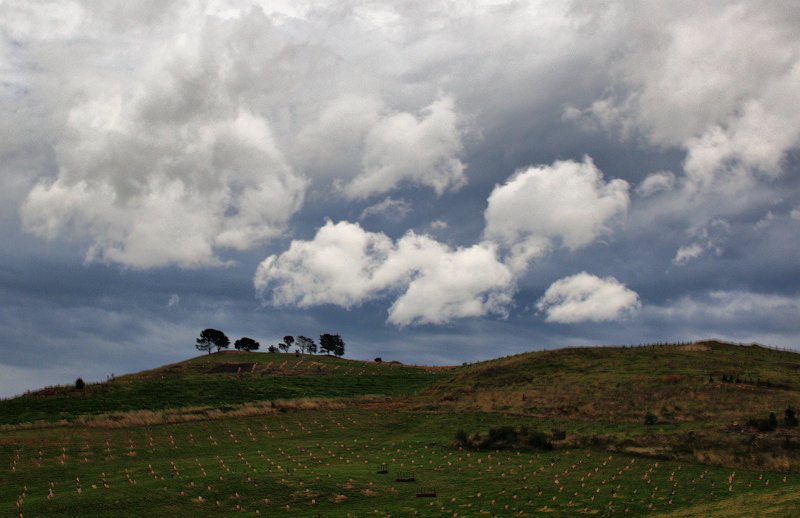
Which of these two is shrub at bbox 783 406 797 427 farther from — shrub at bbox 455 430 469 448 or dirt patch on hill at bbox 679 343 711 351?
dirt patch on hill at bbox 679 343 711 351

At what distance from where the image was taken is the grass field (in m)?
35.8

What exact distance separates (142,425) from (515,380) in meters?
47.3

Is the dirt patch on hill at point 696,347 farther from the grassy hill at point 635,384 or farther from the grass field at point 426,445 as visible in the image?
the grass field at point 426,445

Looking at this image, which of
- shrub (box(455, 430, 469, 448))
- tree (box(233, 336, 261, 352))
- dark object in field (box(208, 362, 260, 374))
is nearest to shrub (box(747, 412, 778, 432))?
shrub (box(455, 430, 469, 448))

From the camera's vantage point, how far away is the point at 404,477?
41781 mm

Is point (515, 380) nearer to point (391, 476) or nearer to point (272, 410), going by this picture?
point (272, 410)

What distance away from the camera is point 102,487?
4031 centimetres

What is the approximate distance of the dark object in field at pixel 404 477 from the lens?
40875 millimetres

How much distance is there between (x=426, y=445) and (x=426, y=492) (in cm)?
1665

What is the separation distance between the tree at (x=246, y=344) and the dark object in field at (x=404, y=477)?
14081 cm

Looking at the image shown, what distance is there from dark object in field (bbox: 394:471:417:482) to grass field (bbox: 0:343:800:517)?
0.10m

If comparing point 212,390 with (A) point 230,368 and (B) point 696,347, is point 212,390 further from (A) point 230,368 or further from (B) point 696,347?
(B) point 696,347

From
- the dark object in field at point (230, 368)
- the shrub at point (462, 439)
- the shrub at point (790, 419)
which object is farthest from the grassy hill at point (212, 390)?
the shrub at point (790, 419)

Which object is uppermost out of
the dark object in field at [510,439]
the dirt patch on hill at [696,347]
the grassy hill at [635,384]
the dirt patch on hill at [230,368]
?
the dirt patch on hill at [230,368]
